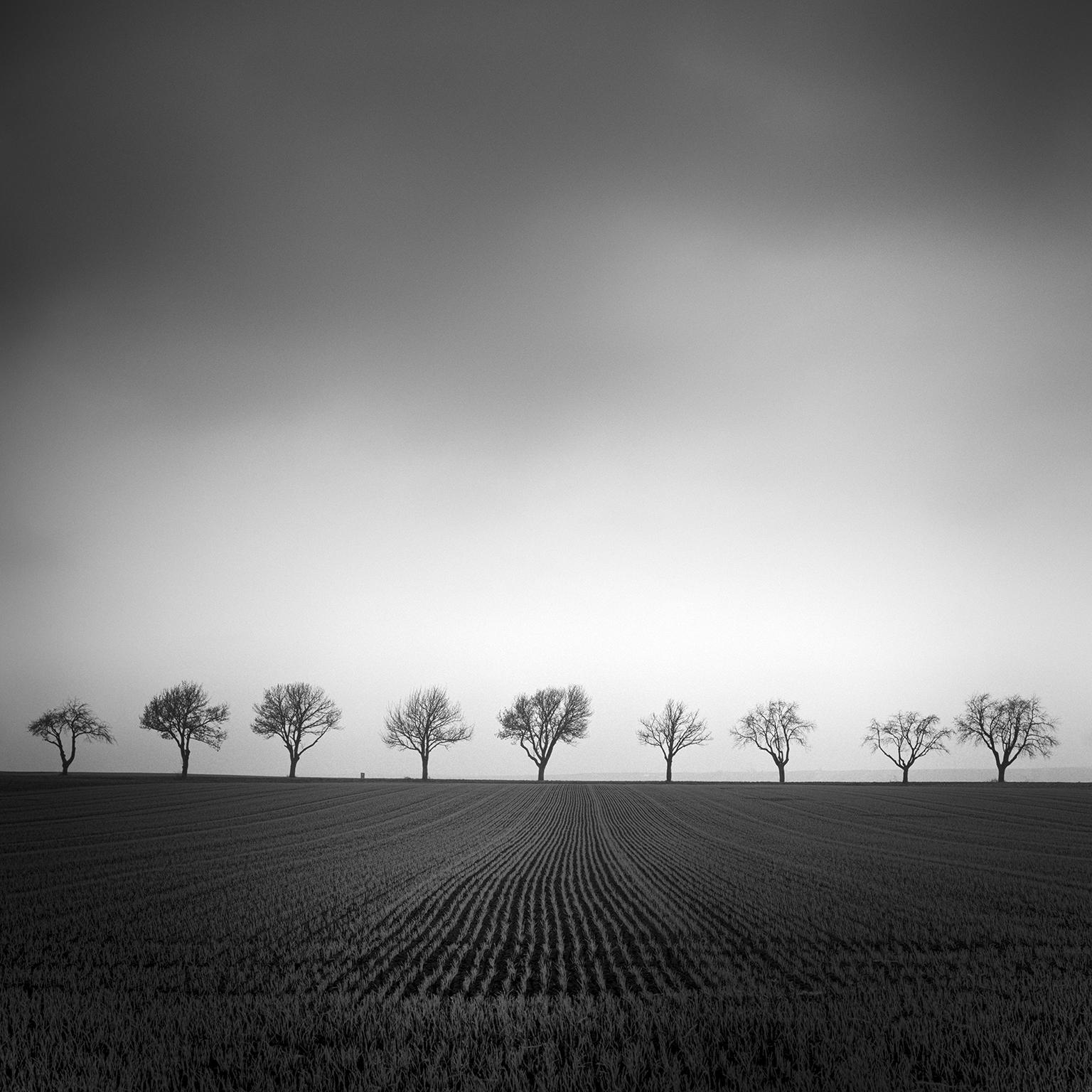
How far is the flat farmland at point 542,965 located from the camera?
838 centimetres

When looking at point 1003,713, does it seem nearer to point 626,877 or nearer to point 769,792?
point 769,792

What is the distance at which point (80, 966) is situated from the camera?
11.9 meters

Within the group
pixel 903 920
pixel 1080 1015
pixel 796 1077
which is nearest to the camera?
pixel 796 1077

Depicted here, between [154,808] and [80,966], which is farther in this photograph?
[154,808]

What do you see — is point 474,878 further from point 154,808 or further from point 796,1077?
point 154,808

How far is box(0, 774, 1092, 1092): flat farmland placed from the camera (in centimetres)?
838

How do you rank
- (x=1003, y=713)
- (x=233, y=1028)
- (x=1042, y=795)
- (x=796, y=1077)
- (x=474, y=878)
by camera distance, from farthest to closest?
(x=1003, y=713), (x=1042, y=795), (x=474, y=878), (x=233, y=1028), (x=796, y=1077)

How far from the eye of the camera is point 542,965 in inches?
480

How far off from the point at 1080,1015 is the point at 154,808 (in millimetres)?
48352

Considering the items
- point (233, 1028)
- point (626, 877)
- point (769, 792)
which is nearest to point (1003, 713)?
point (769, 792)

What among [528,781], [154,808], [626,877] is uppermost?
[626,877]

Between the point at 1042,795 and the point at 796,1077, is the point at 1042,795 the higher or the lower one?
the lower one

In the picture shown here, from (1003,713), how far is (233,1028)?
107 m

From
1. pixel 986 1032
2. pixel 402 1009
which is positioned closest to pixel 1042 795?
pixel 986 1032
